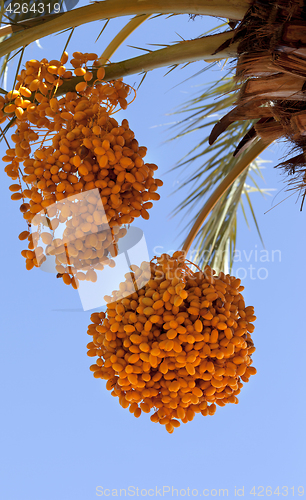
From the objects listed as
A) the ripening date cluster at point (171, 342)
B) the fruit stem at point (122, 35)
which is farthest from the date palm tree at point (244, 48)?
the ripening date cluster at point (171, 342)

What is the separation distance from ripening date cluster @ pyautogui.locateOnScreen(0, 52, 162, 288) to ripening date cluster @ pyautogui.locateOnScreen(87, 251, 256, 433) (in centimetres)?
20

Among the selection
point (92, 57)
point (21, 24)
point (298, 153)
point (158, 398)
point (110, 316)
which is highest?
point (21, 24)

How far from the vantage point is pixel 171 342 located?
4.22ft

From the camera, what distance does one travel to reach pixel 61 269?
1.23m

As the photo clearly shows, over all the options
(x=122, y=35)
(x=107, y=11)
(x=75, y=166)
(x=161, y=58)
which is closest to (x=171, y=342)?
(x=75, y=166)

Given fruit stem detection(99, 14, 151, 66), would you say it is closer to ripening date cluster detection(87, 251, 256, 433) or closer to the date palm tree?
the date palm tree

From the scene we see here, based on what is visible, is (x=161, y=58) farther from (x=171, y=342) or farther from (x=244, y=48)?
(x=171, y=342)

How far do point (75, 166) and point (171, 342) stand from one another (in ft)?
1.78

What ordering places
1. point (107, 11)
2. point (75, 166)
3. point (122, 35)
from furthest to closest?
point (122, 35), point (107, 11), point (75, 166)

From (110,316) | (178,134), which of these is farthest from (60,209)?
(178,134)

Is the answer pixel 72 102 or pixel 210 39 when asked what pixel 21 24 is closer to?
pixel 72 102

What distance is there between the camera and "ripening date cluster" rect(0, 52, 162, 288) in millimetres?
1166

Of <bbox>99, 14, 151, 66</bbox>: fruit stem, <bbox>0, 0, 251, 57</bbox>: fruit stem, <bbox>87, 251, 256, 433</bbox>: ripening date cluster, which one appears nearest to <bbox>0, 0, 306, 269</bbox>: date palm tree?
<bbox>0, 0, 251, 57</bbox>: fruit stem

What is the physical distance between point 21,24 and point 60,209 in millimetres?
571
